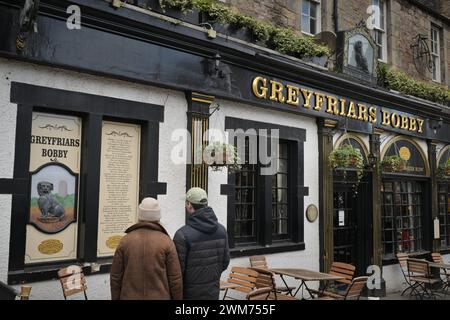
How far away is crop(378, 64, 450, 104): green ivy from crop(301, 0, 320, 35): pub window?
1999 millimetres

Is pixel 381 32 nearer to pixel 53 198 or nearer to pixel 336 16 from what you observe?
pixel 336 16

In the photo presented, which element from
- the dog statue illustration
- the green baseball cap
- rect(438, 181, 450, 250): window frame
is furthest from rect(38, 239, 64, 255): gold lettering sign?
rect(438, 181, 450, 250): window frame

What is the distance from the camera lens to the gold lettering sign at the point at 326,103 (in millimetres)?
7916

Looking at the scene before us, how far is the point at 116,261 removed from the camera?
373 centimetres

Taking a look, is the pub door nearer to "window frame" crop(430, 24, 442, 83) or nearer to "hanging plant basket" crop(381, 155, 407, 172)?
"hanging plant basket" crop(381, 155, 407, 172)

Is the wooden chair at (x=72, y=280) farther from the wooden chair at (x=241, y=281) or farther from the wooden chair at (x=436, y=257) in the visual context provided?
the wooden chair at (x=436, y=257)

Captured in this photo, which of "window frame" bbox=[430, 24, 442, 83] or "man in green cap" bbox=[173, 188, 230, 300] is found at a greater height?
"window frame" bbox=[430, 24, 442, 83]

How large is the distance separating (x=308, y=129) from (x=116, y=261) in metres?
5.90

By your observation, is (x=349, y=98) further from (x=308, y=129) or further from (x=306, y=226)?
(x=306, y=226)

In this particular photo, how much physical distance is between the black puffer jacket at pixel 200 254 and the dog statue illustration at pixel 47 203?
2289 millimetres

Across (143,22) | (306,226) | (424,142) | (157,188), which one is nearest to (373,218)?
(306,226)

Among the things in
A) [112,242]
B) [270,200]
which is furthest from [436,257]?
[112,242]

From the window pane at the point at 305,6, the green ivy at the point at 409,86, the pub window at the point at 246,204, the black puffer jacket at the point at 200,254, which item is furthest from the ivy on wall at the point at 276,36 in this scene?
the black puffer jacket at the point at 200,254

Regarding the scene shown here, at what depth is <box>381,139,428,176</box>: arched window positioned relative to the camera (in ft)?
33.4
